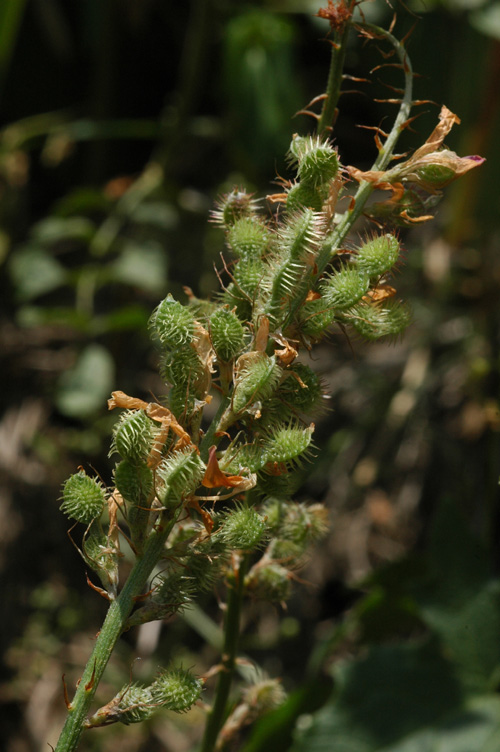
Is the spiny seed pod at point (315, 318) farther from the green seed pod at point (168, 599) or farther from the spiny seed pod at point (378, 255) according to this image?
the green seed pod at point (168, 599)

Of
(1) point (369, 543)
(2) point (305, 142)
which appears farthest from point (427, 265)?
(2) point (305, 142)

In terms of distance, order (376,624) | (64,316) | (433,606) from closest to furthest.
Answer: (433,606) → (376,624) → (64,316)

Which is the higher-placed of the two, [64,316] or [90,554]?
[90,554]

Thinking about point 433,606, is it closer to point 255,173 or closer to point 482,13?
point 255,173

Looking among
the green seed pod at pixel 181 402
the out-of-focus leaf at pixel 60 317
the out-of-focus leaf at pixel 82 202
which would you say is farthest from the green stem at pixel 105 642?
the out-of-focus leaf at pixel 82 202

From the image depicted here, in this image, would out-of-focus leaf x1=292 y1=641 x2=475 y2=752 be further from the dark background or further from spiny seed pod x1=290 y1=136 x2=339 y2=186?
spiny seed pod x1=290 y1=136 x2=339 y2=186

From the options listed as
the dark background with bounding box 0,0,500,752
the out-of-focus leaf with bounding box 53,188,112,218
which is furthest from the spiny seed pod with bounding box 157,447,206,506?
the out-of-focus leaf with bounding box 53,188,112,218

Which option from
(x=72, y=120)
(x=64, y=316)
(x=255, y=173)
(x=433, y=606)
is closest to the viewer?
(x=433, y=606)
